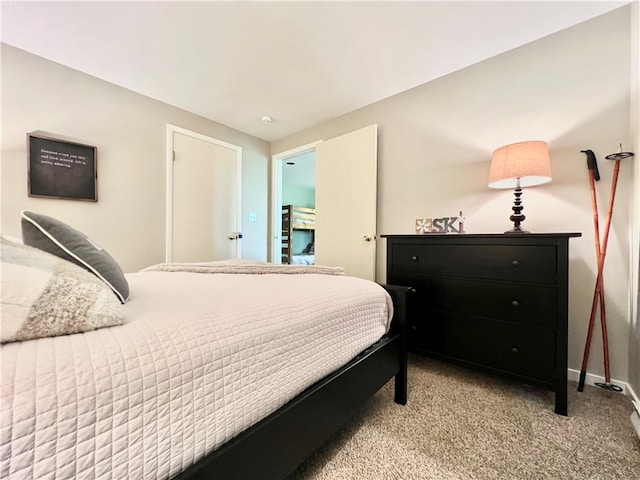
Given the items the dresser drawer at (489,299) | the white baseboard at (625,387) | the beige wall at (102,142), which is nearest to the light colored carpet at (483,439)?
the white baseboard at (625,387)

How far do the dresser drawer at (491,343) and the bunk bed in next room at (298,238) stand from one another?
324 centimetres

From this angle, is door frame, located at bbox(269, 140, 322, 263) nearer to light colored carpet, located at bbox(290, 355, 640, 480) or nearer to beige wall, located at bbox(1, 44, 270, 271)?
beige wall, located at bbox(1, 44, 270, 271)

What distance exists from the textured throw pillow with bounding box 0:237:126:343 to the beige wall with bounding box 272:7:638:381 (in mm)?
2296

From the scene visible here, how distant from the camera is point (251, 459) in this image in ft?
2.25

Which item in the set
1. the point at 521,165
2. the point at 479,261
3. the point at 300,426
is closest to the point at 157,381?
the point at 300,426

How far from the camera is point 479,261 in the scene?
62.1 inches

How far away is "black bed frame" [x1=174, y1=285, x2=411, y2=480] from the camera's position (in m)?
0.63

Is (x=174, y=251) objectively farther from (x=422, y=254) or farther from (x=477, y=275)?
(x=477, y=275)

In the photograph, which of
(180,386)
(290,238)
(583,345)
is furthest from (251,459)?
(290,238)

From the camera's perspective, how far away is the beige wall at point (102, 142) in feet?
6.46

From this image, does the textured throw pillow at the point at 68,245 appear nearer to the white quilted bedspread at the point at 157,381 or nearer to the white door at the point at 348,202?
the white quilted bedspread at the point at 157,381

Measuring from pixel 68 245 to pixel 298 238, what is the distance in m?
5.64

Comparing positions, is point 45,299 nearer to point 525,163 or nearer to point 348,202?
point 525,163

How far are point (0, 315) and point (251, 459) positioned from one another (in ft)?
2.07
